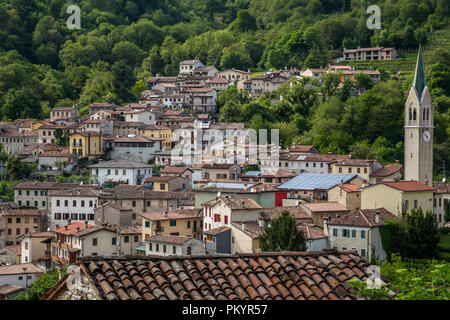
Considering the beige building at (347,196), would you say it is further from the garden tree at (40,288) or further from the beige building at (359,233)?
the garden tree at (40,288)

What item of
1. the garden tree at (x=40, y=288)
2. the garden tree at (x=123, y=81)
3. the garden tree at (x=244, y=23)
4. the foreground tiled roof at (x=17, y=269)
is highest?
the garden tree at (x=244, y=23)

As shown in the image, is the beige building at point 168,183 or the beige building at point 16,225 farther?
the beige building at point 168,183

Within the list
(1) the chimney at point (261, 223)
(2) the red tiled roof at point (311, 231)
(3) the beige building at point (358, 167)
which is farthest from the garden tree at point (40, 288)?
(3) the beige building at point (358, 167)

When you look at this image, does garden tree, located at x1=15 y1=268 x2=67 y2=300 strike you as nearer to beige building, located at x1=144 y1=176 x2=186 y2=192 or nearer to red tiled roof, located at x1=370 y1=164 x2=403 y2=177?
beige building, located at x1=144 y1=176 x2=186 y2=192

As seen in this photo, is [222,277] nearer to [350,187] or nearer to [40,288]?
[40,288]

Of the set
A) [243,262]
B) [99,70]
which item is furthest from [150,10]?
[243,262]

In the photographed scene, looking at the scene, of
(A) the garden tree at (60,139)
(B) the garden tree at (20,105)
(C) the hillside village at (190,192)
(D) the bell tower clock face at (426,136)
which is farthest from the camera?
(B) the garden tree at (20,105)

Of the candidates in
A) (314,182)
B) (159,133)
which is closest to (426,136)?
(314,182)

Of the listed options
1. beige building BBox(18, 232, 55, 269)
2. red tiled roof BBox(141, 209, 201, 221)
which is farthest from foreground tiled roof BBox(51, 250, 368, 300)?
beige building BBox(18, 232, 55, 269)
